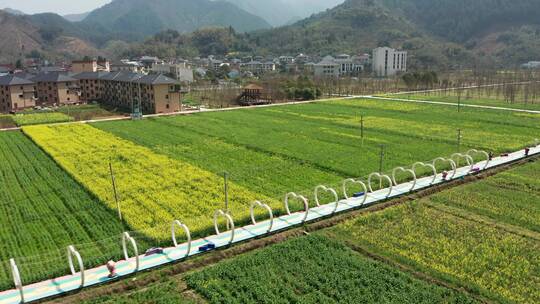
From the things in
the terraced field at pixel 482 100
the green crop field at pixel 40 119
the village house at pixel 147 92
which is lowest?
the green crop field at pixel 40 119

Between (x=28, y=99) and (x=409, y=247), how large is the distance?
52.3 meters

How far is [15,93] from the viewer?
5222cm

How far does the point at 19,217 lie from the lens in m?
17.9

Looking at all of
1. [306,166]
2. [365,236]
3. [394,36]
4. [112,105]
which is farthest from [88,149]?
[394,36]

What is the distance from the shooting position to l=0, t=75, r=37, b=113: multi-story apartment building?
51625 mm

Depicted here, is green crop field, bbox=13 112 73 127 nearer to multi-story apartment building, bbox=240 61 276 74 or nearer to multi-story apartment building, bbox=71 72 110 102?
multi-story apartment building, bbox=71 72 110 102

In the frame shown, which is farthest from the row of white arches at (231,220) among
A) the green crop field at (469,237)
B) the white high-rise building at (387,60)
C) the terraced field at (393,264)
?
the white high-rise building at (387,60)

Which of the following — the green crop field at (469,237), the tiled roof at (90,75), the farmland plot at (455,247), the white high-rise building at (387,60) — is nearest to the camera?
the farmland plot at (455,247)

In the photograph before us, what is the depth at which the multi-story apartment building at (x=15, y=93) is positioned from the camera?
5162 centimetres

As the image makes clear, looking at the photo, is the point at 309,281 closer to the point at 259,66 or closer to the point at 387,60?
the point at 387,60

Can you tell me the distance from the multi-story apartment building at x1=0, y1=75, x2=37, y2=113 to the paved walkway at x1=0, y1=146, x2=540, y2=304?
45797 mm

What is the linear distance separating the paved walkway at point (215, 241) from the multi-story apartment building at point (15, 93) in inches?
1803

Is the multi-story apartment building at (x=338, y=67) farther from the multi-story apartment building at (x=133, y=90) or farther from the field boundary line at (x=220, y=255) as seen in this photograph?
the field boundary line at (x=220, y=255)

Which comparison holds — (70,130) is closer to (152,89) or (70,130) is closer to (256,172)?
(152,89)
